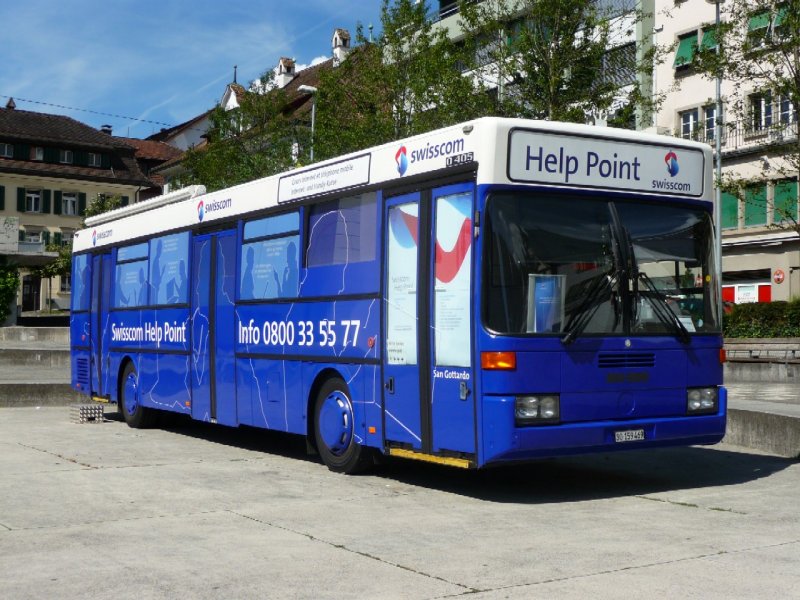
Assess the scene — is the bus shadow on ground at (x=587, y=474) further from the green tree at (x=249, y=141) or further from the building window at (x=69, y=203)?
the building window at (x=69, y=203)

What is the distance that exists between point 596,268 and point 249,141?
122 ft

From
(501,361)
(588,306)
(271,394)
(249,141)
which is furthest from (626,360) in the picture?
(249,141)

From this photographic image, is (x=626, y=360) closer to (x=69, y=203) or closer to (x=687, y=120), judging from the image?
(x=687, y=120)

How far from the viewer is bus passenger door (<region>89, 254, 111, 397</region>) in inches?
715

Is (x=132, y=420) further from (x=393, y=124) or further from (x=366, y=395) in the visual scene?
(x=393, y=124)

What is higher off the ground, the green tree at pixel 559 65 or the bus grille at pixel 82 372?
the green tree at pixel 559 65

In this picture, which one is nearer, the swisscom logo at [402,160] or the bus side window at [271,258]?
the swisscom logo at [402,160]

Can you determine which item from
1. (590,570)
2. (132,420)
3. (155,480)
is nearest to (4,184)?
(132,420)

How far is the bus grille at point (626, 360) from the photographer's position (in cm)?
981

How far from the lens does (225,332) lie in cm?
1398

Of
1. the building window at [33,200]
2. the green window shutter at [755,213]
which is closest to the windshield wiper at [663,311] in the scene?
the green window shutter at [755,213]

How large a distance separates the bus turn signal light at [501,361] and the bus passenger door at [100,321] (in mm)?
9982

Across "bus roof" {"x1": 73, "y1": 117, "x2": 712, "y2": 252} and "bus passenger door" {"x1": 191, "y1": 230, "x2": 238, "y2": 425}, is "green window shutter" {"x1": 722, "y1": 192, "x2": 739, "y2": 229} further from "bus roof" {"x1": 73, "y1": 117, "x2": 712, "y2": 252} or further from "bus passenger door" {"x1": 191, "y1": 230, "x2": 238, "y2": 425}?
"bus roof" {"x1": 73, "y1": 117, "x2": 712, "y2": 252}

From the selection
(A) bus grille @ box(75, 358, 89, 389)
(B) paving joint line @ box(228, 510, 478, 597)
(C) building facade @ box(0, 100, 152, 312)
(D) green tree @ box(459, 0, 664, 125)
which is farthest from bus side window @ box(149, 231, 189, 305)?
(C) building facade @ box(0, 100, 152, 312)
